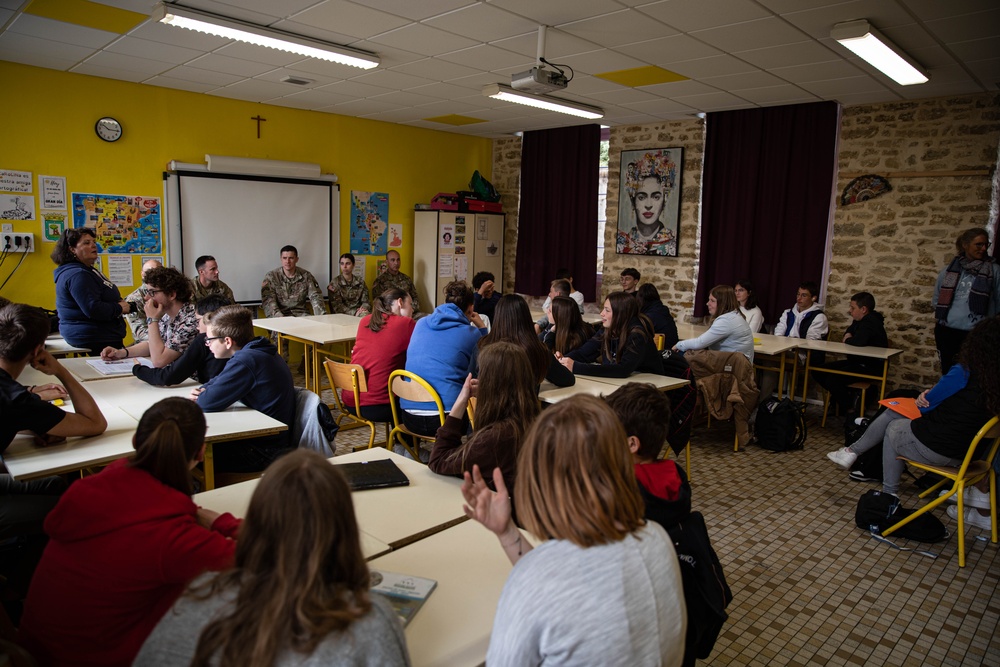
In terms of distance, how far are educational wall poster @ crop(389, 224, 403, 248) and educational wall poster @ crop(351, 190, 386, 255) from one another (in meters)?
0.08

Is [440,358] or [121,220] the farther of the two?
[121,220]

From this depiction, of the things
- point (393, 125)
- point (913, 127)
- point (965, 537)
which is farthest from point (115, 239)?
point (913, 127)

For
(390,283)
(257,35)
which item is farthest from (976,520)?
(390,283)

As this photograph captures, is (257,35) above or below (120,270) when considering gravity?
above

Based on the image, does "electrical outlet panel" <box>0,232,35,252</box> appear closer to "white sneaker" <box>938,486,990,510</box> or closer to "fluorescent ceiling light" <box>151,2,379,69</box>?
"fluorescent ceiling light" <box>151,2,379,69</box>

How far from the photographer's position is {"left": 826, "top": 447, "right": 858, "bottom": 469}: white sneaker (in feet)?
15.6

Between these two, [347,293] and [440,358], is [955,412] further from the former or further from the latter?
[347,293]

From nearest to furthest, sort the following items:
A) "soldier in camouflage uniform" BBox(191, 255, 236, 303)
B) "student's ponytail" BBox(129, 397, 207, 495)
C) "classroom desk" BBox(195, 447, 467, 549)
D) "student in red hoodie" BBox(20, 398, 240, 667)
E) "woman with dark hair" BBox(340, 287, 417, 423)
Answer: "student in red hoodie" BBox(20, 398, 240, 667)
"student's ponytail" BBox(129, 397, 207, 495)
"classroom desk" BBox(195, 447, 467, 549)
"woman with dark hair" BBox(340, 287, 417, 423)
"soldier in camouflage uniform" BBox(191, 255, 236, 303)

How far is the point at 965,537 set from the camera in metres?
3.72

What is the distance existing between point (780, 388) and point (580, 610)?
564 centimetres

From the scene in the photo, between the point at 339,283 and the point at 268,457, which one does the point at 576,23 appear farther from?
the point at 339,283

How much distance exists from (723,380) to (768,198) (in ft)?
9.30

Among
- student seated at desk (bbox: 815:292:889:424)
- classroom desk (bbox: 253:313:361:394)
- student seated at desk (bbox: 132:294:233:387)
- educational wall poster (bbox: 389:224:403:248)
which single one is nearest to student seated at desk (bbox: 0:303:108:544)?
student seated at desk (bbox: 132:294:233:387)

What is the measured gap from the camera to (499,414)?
2252 millimetres
